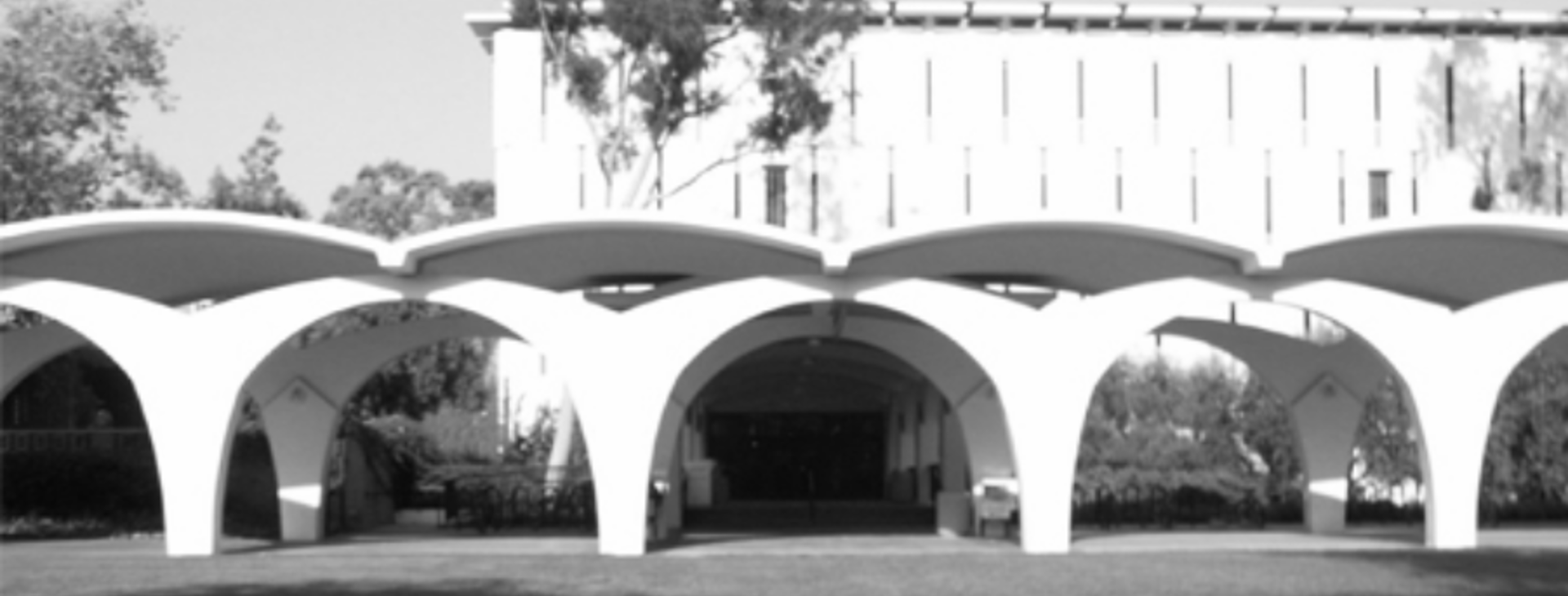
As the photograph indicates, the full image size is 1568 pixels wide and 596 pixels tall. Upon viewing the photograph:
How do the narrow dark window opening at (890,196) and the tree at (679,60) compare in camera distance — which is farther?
the narrow dark window opening at (890,196)

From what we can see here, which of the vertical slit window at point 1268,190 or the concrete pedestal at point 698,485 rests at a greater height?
the vertical slit window at point 1268,190

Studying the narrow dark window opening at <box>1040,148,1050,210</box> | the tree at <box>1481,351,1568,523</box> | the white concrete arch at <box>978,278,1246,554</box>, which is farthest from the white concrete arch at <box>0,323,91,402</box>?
the narrow dark window opening at <box>1040,148,1050,210</box>

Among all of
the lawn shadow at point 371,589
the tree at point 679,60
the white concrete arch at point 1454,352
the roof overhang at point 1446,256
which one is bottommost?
the lawn shadow at point 371,589

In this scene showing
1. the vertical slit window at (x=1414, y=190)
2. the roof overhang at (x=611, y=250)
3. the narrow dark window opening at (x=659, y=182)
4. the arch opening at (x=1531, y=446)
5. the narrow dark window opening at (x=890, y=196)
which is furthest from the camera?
the vertical slit window at (x=1414, y=190)

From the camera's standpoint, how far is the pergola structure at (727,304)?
2605cm

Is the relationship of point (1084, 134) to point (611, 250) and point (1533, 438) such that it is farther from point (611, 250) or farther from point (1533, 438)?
point (611, 250)

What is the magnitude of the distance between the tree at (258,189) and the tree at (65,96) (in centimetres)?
757

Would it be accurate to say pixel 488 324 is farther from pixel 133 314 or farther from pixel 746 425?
pixel 746 425

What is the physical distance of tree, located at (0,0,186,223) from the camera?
40.0m

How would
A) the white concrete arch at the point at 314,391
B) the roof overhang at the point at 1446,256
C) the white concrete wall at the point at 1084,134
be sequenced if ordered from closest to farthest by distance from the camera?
the roof overhang at the point at 1446,256 → the white concrete arch at the point at 314,391 → the white concrete wall at the point at 1084,134

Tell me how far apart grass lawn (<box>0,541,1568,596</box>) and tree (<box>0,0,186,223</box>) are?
14.1 meters

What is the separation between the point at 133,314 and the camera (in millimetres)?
26297

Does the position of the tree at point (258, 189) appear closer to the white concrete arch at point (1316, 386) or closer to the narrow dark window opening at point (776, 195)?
the narrow dark window opening at point (776, 195)

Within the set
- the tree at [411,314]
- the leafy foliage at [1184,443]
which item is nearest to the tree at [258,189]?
the tree at [411,314]
